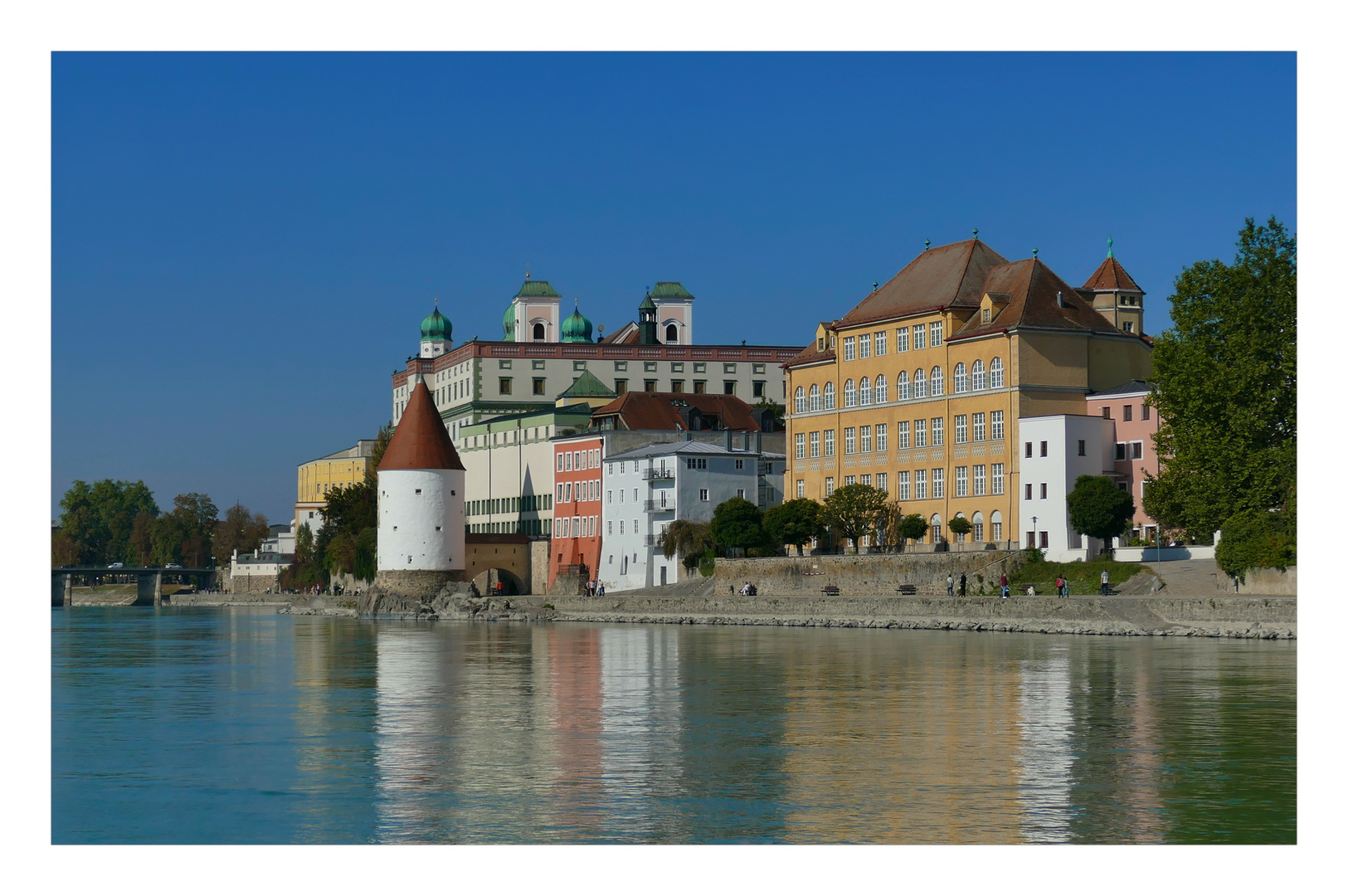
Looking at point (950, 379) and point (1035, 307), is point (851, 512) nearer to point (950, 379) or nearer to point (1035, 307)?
point (950, 379)

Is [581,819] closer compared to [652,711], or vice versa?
[581,819]

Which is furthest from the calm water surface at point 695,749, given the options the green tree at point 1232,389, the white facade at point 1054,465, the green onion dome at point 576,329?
the green onion dome at point 576,329

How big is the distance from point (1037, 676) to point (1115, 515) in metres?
23.4

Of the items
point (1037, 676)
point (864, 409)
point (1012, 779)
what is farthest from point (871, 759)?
point (864, 409)

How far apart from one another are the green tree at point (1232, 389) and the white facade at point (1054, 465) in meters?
8.80

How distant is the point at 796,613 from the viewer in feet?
166

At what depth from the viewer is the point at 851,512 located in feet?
192

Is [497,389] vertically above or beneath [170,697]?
above

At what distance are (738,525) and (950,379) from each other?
855cm

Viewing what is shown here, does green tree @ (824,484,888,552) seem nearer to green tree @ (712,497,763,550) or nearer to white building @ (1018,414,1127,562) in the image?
green tree @ (712,497,763,550)

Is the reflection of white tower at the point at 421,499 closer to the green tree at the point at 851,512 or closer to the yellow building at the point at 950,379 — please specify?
the yellow building at the point at 950,379

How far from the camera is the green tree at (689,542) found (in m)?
64.2
